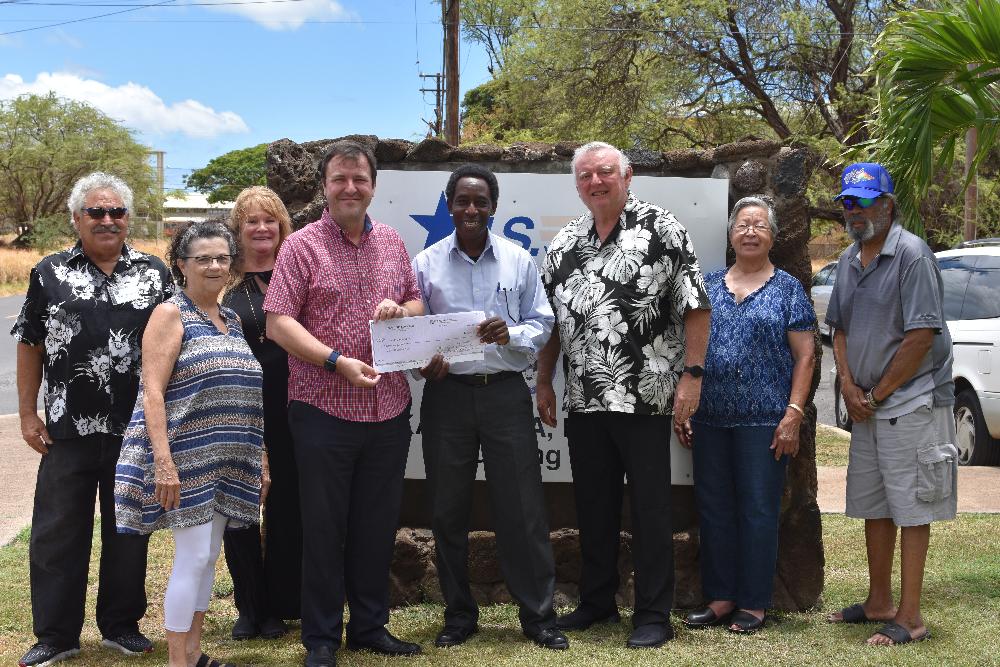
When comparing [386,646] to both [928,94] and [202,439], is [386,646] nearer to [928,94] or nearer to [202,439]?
[202,439]

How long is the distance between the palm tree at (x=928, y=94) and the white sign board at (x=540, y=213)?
49.8 inches

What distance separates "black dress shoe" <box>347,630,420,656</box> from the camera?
4117 mm

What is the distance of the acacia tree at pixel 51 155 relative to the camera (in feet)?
→ 164

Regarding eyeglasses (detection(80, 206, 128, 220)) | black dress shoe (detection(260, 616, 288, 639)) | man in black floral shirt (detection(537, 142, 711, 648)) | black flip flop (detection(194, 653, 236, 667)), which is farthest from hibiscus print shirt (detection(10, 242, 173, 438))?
man in black floral shirt (detection(537, 142, 711, 648))

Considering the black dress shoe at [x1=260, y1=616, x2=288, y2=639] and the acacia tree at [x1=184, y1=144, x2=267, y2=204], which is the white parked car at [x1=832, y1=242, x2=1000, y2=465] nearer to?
the black dress shoe at [x1=260, y1=616, x2=288, y2=639]

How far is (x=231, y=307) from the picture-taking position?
4.29 meters

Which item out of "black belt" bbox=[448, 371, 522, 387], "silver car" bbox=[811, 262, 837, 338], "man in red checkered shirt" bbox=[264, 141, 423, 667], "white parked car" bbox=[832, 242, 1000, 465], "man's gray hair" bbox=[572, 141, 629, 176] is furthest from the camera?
"silver car" bbox=[811, 262, 837, 338]

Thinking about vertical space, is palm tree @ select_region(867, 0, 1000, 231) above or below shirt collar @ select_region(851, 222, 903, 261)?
above

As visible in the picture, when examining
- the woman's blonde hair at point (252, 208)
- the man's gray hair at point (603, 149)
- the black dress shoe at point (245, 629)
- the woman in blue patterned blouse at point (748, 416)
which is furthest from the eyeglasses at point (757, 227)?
the black dress shoe at point (245, 629)

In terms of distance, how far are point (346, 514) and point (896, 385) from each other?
2.29 m

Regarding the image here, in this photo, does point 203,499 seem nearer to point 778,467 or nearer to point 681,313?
point 681,313

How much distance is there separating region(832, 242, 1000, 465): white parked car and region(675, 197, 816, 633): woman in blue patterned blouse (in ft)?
14.1

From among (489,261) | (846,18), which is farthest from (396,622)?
(846,18)

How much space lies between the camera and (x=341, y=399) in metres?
3.92
